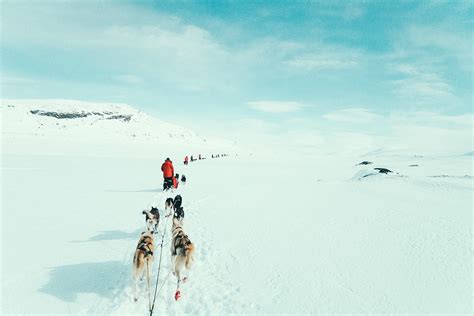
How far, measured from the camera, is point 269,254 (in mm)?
7277

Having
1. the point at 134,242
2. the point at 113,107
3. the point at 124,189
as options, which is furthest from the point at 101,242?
the point at 113,107

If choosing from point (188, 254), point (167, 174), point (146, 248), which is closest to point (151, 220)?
point (146, 248)

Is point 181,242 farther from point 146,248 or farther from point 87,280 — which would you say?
point 87,280

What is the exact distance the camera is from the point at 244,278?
6.30m

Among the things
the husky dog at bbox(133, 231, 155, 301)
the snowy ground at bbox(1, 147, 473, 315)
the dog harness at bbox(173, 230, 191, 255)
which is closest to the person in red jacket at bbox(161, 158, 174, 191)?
the snowy ground at bbox(1, 147, 473, 315)

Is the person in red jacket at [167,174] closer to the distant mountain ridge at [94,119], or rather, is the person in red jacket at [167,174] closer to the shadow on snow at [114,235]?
the shadow on snow at [114,235]

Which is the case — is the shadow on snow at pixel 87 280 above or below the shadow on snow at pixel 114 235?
below

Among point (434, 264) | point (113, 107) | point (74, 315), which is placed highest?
point (113, 107)

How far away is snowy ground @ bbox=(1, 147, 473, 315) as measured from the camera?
545 centimetres

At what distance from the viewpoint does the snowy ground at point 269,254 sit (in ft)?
17.9

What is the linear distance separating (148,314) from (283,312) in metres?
2.10

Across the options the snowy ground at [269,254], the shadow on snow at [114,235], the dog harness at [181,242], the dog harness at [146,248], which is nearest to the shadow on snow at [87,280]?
the snowy ground at [269,254]

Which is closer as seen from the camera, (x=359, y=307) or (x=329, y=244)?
(x=359, y=307)

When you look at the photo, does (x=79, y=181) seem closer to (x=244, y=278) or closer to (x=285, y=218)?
(x=285, y=218)
